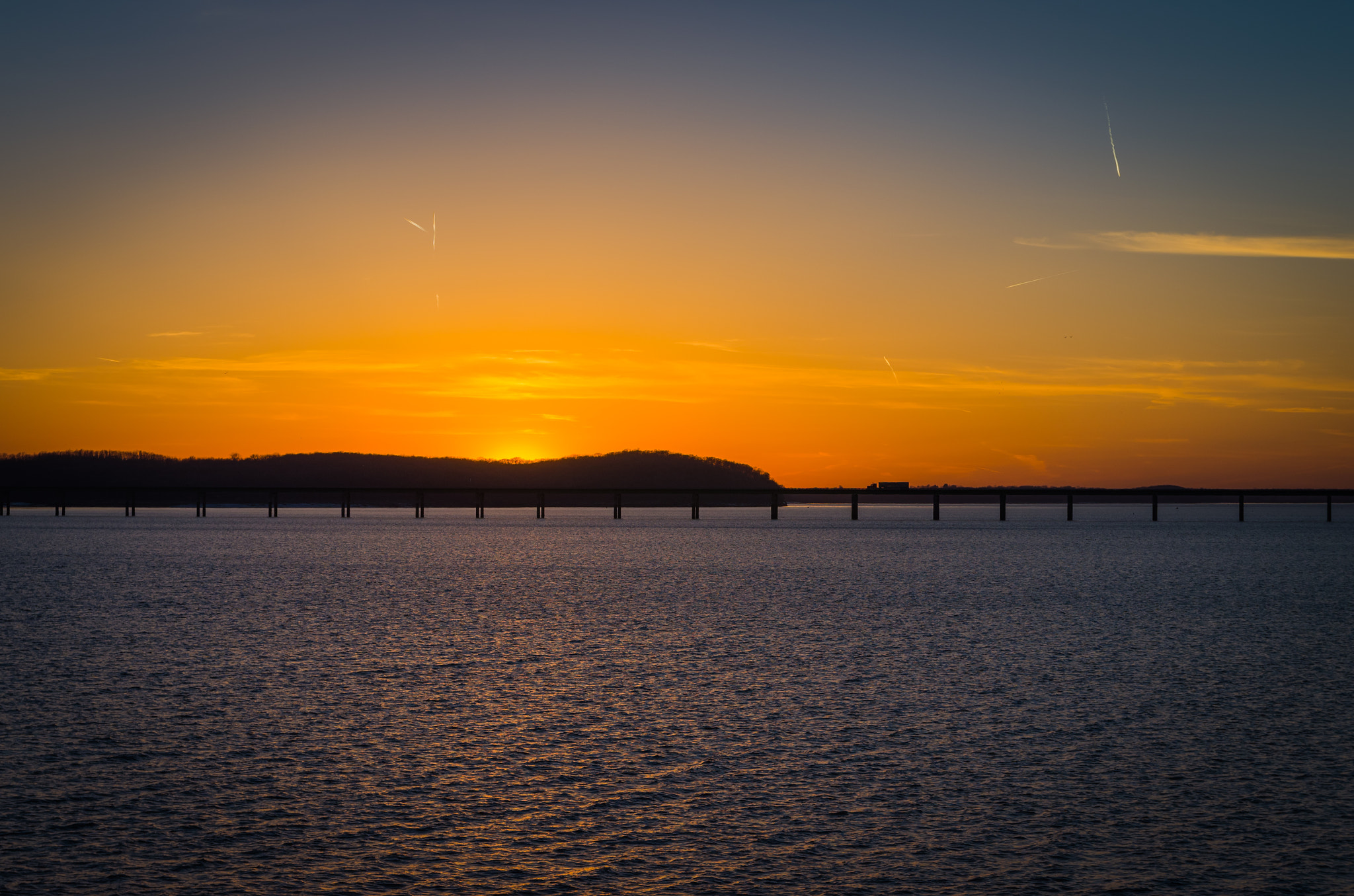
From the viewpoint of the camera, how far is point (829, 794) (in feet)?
25.2

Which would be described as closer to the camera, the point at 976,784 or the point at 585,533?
the point at 976,784

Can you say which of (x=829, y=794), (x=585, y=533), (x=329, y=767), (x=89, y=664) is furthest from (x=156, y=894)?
(x=585, y=533)

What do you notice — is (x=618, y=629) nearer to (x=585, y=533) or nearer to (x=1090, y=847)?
(x=1090, y=847)

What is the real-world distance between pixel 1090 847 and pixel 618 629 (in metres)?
11.5

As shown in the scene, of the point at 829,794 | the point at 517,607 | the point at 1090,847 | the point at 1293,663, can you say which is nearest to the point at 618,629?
the point at 517,607

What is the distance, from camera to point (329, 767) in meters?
8.42

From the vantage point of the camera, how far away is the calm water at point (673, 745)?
620cm

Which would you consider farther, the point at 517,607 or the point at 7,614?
the point at 517,607

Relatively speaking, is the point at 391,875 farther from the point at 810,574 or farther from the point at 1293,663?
the point at 810,574

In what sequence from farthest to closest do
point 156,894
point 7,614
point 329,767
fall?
point 7,614, point 329,767, point 156,894

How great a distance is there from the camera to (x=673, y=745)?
363 inches

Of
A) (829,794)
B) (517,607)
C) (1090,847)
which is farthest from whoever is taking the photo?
(517,607)

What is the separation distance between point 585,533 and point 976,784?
2374 inches

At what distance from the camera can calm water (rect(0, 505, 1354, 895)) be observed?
620 centimetres
